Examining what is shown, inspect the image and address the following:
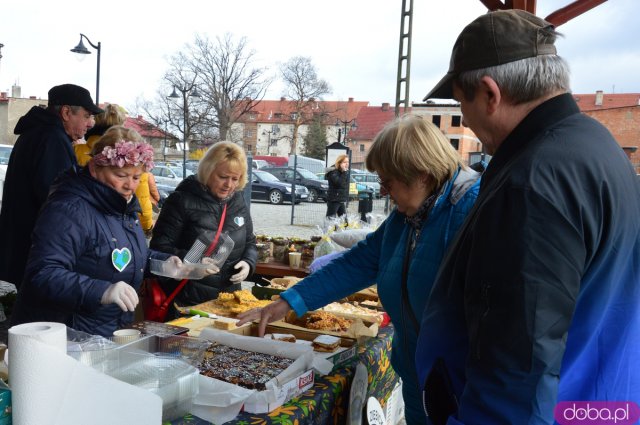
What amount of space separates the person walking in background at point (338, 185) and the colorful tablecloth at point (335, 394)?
9416 mm

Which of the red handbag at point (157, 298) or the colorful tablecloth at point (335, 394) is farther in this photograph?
the red handbag at point (157, 298)

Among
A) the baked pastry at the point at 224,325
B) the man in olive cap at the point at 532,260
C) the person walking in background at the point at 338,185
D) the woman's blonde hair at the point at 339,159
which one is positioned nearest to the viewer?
the man in olive cap at the point at 532,260

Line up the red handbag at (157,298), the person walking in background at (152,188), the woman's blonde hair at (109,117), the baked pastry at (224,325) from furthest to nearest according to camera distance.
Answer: the person walking in background at (152,188) < the woman's blonde hair at (109,117) < the red handbag at (157,298) < the baked pastry at (224,325)

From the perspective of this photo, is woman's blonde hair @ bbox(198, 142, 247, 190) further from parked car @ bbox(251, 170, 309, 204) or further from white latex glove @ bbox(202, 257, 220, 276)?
parked car @ bbox(251, 170, 309, 204)

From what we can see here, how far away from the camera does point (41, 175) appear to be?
315 centimetres

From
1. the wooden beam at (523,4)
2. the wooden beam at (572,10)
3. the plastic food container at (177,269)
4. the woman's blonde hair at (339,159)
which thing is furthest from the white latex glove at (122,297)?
the woman's blonde hair at (339,159)

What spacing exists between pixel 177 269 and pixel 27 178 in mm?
1351

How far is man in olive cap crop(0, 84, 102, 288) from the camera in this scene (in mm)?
3137

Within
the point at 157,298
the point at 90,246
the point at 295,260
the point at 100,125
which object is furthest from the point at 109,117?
the point at 90,246

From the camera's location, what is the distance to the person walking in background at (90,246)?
197cm

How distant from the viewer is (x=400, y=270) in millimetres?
1798

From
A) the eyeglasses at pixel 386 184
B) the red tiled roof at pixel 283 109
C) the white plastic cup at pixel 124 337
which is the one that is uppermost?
the red tiled roof at pixel 283 109

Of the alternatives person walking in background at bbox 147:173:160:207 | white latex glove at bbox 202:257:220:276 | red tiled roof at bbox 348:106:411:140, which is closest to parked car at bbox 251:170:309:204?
person walking in background at bbox 147:173:160:207

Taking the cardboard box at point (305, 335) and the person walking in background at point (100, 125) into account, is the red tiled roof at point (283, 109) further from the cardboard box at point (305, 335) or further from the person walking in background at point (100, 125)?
the cardboard box at point (305, 335)
